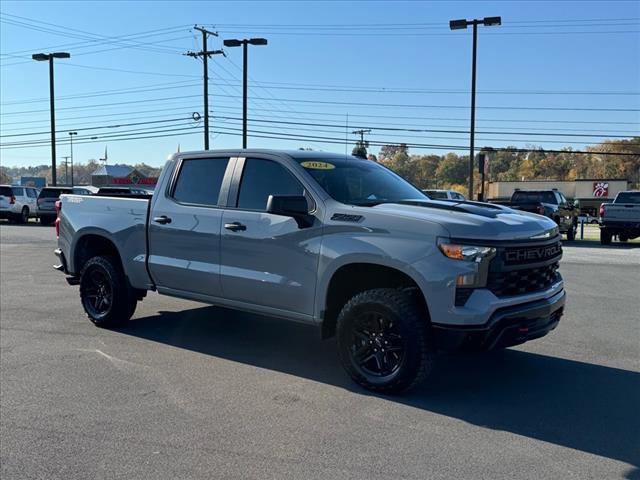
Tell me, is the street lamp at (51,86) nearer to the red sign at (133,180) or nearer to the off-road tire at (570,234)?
the red sign at (133,180)

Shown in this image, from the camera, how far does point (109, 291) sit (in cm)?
697

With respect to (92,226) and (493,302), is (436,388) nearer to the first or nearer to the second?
(493,302)

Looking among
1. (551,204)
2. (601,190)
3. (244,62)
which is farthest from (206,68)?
(601,190)

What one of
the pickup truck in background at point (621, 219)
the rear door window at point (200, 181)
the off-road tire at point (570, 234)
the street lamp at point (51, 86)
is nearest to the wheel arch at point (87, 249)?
the rear door window at point (200, 181)

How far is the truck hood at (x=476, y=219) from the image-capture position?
4.45 m

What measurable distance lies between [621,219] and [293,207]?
1817 cm

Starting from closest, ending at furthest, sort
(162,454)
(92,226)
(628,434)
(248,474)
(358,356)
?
(248,474)
(162,454)
(628,434)
(358,356)
(92,226)

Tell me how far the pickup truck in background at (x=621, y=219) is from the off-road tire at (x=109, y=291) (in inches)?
697

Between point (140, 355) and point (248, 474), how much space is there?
2.83m

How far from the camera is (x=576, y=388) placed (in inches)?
198

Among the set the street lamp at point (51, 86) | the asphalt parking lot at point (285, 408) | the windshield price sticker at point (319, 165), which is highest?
the street lamp at point (51, 86)

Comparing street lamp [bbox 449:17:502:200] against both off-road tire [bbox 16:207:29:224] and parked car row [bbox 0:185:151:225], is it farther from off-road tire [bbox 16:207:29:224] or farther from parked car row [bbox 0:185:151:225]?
off-road tire [bbox 16:207:29:224]

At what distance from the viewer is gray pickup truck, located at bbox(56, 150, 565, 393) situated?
4.47 m

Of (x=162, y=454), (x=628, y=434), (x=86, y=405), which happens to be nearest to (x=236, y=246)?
(x=86, y=405)
